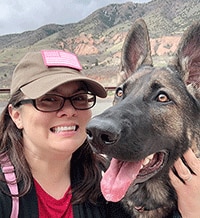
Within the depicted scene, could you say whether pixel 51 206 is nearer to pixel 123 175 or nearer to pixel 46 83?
pixel 123 175

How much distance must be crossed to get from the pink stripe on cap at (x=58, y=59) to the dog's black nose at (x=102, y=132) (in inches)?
25.1

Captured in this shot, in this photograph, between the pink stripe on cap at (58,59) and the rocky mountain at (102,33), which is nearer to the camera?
the pink stripe on cap at (58,59)

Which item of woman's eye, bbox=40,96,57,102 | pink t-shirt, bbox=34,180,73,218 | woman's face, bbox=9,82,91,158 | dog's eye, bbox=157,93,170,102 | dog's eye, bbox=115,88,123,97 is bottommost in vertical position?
pink t-shirt, bbox=34,180,73,218

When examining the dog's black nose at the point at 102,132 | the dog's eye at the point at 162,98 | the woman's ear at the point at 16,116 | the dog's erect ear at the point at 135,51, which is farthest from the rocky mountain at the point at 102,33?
the dog's black nose at the point at 102,132

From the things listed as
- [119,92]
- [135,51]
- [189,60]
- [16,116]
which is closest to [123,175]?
[119,92]

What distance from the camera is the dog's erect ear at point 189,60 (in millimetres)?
2629

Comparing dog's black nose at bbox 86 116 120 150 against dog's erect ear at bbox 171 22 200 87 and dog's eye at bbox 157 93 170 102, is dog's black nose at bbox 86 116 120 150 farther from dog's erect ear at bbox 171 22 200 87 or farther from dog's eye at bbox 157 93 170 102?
dog's erect ear at bbox 171 22 200 87

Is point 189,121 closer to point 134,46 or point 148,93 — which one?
→ point 148,93

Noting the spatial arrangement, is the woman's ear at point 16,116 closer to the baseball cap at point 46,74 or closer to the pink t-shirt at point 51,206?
the baseball cap at point 46,74

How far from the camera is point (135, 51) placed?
9.81 feet

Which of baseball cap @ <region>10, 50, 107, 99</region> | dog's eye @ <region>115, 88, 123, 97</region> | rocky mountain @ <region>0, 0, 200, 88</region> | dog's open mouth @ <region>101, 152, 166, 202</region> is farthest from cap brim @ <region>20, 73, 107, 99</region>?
rocky mountain @ <region>0, 0, 200, 88</region>

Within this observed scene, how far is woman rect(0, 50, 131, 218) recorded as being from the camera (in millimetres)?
2316

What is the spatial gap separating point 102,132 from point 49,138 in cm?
56

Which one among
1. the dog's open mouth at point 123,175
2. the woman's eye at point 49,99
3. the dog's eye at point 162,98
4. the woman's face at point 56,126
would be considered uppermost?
the woman's eye at point 49,99
